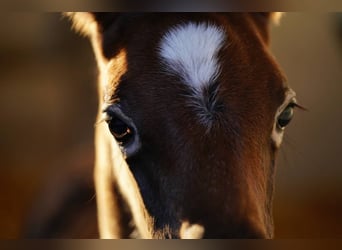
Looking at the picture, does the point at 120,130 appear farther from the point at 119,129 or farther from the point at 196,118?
the point at 196,118

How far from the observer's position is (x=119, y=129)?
0.87 metres

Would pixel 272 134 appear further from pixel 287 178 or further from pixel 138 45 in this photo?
pixel 138 45

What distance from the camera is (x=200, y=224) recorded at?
2.73 feet

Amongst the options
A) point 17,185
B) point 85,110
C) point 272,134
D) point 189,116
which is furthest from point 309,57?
point 17,185

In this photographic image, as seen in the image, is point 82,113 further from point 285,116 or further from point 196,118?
point 285,116

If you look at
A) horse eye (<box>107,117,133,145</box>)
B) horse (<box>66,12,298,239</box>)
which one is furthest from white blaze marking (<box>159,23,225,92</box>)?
horse eye (<box>107,117,133,145</box>)

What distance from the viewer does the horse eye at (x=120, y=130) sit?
0.86m

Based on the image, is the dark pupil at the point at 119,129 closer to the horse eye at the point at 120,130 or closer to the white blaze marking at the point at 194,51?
the horse eye at the point at 120,130

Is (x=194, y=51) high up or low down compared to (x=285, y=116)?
up

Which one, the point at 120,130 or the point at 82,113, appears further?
the point at 82,113

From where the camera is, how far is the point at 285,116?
89cm

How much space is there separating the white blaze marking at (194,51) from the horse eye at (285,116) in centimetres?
14

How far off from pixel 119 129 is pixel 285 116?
10.9 inches

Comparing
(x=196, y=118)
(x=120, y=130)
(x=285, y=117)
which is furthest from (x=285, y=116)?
(x=120, y=130)
